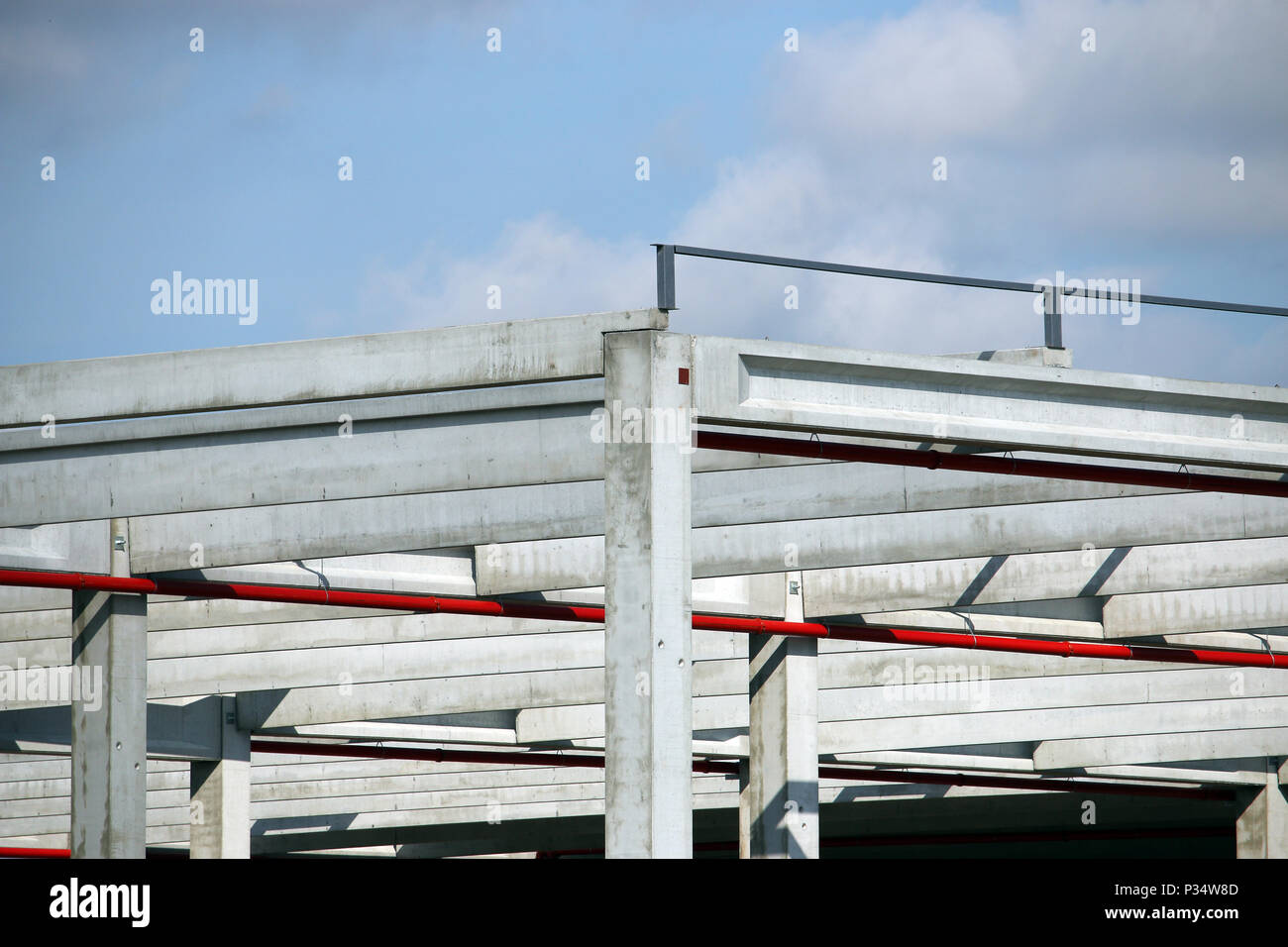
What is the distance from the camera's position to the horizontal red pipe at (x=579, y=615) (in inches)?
671

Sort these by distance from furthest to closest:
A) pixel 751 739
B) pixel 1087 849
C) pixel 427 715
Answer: pixel 1087 849
pixel 427 715
pixel 751 739

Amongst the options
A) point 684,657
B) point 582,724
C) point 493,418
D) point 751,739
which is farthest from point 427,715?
point 684,657

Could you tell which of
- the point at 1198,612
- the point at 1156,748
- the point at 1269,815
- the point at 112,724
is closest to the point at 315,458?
the point at 112,724

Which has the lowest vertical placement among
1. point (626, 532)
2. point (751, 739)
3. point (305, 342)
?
point (751, 739)

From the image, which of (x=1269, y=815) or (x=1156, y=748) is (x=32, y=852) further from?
(x=1269, y=815)

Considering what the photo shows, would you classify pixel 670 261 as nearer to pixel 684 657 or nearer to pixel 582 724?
pixel 684 657

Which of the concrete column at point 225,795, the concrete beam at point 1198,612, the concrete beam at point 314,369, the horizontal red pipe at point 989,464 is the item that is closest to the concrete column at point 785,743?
A: the concrete beam at point 1198,612

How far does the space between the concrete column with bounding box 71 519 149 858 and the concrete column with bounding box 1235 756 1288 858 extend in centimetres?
2031

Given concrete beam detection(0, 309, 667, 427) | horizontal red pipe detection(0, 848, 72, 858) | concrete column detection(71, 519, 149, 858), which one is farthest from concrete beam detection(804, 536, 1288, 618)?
horizontal red pipe detection(0, 848, 72, 858)

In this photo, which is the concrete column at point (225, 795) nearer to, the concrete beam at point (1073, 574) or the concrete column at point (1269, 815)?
the concrete beam at point (1073, 574)
